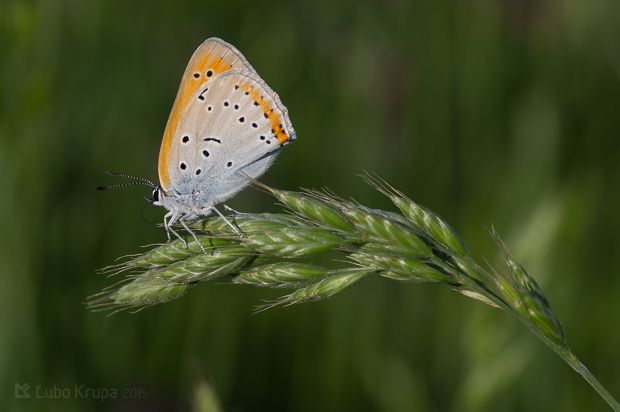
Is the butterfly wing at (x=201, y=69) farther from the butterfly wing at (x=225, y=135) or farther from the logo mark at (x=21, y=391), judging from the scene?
the logo mark at (x=21, y=391)

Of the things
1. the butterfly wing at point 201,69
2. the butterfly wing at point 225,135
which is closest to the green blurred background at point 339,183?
the butterfly wing at point 201,69

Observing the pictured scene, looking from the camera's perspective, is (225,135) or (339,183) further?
(339,183)

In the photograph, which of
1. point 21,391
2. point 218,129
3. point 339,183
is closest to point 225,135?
point 218,129

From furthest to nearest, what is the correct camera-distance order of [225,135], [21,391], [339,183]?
1. [339,183]
2. [225,135]
3. [21,391]

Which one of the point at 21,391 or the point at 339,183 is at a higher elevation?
the point at 339,183

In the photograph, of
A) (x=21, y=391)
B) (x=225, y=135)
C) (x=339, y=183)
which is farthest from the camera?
(x=339, y=183)

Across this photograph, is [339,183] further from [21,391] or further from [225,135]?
[21,391]

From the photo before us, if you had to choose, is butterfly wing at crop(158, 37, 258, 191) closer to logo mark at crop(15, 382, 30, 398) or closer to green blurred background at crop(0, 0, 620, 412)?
green blurred background at crop(0, 0, 620, 412)

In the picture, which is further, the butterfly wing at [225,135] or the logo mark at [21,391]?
the butterfly wing at [225,135]
